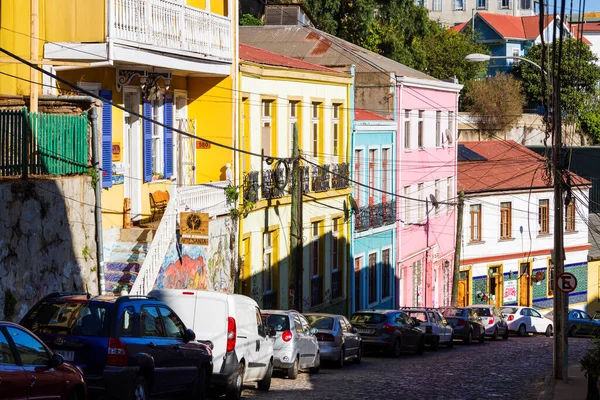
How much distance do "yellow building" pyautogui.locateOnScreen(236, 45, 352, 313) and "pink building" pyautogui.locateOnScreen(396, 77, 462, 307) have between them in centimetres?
657

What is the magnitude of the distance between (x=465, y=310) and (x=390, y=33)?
28670 mm

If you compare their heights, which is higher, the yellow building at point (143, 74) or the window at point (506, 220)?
the yellow building at point (143, 74)

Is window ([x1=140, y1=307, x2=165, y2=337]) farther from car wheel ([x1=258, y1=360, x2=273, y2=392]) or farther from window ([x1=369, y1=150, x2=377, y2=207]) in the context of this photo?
window ([x1=369, y1=150, x2=377, y2=207])

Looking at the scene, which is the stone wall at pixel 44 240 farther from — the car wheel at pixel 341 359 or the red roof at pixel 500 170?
the red roof at pixel 500 170

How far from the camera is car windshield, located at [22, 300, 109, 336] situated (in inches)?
601

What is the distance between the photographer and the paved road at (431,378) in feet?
70.2

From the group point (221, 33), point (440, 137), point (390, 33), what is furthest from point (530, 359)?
point (390, 33)

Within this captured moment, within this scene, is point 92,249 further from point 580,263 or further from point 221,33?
point 580,263

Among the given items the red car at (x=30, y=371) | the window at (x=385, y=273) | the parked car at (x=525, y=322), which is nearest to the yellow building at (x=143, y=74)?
the red car at (x=30, y=371)

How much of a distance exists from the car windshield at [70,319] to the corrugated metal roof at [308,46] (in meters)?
31.0

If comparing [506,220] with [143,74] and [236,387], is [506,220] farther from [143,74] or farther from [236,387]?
[236,387]

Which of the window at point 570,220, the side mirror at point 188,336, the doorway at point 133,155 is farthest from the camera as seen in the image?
the window at point 570,220

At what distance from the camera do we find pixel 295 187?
31.5 m

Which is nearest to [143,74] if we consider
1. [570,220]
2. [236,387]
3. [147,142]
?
[147,142]
